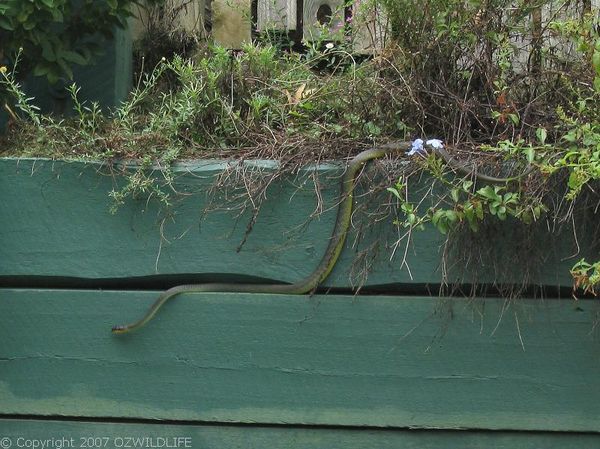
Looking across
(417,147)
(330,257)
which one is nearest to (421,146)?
(417,147)

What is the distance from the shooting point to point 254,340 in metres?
2.29

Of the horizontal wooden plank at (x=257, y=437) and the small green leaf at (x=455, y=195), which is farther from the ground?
the small green leaf at (x=455, y=195)

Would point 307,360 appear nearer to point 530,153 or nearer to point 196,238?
point 196,238

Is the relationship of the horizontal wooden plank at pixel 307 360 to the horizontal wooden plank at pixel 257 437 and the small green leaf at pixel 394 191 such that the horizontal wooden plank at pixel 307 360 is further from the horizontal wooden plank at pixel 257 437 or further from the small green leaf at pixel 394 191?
the small green leaf at pixel 394 191

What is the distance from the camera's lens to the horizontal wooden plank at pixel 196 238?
227 centimetres

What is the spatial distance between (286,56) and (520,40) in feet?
2.45

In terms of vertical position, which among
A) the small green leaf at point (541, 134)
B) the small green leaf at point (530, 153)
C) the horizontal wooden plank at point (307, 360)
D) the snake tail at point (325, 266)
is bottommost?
the horizontal wooden plank at point (307, 360)

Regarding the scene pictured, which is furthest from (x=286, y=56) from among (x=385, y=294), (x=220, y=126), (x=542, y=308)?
(x=542, y=308)

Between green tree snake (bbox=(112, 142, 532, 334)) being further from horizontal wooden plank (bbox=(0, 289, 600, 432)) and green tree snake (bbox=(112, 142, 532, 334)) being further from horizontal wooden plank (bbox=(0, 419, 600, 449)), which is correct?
horizontal wooden plank (bbox=(0, 419, 600, 449))

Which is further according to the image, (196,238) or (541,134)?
(196,238)

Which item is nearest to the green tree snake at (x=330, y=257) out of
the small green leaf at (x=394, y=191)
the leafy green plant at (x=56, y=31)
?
the small green leaf at (x=394, y=191)

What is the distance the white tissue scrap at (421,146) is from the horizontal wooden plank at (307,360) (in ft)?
1.35

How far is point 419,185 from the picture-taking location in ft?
7.34

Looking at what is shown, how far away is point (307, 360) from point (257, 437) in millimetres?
266
